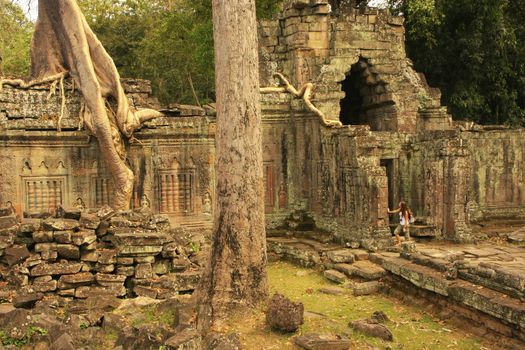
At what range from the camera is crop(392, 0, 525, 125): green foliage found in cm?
1769

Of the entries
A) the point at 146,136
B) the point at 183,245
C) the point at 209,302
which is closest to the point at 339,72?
the point at 146,136

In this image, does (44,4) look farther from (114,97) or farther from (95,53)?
(114,97)

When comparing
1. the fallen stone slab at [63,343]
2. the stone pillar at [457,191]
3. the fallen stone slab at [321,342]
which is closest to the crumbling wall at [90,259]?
the fallen stone slab at [63,343]

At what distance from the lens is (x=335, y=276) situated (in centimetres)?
977

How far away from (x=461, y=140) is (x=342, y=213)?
280cm

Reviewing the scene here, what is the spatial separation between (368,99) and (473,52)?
5436mm

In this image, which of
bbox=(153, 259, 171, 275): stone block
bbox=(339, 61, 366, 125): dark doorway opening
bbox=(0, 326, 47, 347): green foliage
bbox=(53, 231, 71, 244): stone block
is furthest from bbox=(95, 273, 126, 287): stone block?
bbox=(339, 61, 366, 125): dark doorway opening

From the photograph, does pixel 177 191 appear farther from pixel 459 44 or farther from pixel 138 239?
pixel 459 44

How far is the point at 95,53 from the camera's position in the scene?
39.0 ft

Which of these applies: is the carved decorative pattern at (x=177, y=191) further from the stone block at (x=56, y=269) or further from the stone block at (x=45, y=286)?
the stone block at (x=45, y=286)

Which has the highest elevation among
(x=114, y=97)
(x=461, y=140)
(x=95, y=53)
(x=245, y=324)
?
(x=95, y=53)

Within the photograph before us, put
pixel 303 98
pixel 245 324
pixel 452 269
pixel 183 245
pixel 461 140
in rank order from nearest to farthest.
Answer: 1. pixel 245 324
2. pixel 452 269
3. pixel 183 245
4. pixel 461 140
5. pixel 303 98

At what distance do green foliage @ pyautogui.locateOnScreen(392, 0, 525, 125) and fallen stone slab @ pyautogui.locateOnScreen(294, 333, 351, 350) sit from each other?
13.6 m

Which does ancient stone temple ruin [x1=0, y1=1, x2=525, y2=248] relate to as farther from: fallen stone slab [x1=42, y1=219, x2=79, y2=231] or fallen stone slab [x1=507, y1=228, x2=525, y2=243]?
fallen stone slab [x1=42, y1=219, x2=79, y2=231]
